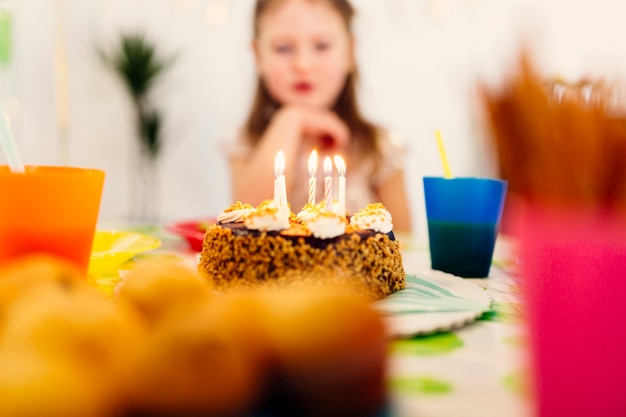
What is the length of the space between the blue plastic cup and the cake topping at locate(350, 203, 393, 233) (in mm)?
157

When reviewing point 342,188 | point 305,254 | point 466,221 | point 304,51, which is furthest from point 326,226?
point 304,51

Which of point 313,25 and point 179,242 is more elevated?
point 313,25

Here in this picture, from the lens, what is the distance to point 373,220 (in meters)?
0.82

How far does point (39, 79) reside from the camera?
11.6 feet

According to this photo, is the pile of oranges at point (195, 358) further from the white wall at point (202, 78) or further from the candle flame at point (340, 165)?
the white wall at point (202, 78)

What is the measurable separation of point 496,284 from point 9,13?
137 inches

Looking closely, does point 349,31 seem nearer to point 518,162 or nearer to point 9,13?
point 9,13

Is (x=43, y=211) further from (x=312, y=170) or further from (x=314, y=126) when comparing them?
(x=314, y=126)

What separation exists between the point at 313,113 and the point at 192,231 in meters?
1.88

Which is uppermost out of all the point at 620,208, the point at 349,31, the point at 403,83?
the point at 349,31

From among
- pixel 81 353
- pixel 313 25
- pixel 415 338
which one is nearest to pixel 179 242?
pixel 415 338

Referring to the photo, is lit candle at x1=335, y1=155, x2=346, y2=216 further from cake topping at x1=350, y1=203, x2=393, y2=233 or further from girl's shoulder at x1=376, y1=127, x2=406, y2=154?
girl's shoulder at x1=376, y1=127, x2=406, y2=154

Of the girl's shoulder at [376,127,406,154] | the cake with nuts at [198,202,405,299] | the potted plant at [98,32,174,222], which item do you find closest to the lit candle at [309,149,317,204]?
the cake with nuts at [198,202,405,299]

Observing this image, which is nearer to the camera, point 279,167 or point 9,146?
point 9,146
